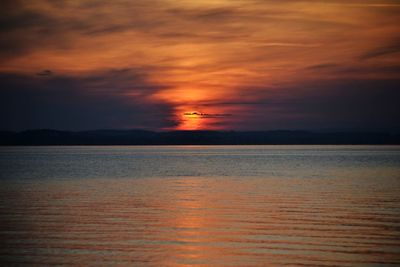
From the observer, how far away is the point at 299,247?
18.1 meters

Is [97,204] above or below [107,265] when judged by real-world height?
above

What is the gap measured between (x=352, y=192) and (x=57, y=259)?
2611 centimetres

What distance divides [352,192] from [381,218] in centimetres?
1316

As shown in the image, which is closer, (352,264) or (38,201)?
(352,264)

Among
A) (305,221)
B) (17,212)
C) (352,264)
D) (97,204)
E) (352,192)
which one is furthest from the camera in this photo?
(352,192)

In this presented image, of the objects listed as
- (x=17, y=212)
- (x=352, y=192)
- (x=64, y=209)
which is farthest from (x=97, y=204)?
(x=352, y=192)

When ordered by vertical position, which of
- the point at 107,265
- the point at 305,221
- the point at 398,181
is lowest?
the point at 107,265

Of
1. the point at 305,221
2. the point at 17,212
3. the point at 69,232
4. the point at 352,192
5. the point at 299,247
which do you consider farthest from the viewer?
the point at 352,192

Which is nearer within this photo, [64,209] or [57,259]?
[57,259]

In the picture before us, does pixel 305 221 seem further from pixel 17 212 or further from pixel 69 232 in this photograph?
pixel 17 212

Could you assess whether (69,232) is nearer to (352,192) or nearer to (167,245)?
(167,245)

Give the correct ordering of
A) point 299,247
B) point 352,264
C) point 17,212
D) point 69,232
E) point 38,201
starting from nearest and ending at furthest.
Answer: point 352,264, point 299,247, point 69,232, point 17,212, point 38,201

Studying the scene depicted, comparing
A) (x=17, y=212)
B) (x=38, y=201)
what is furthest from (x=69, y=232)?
(x=38, y=201)

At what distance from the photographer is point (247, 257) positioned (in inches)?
659
